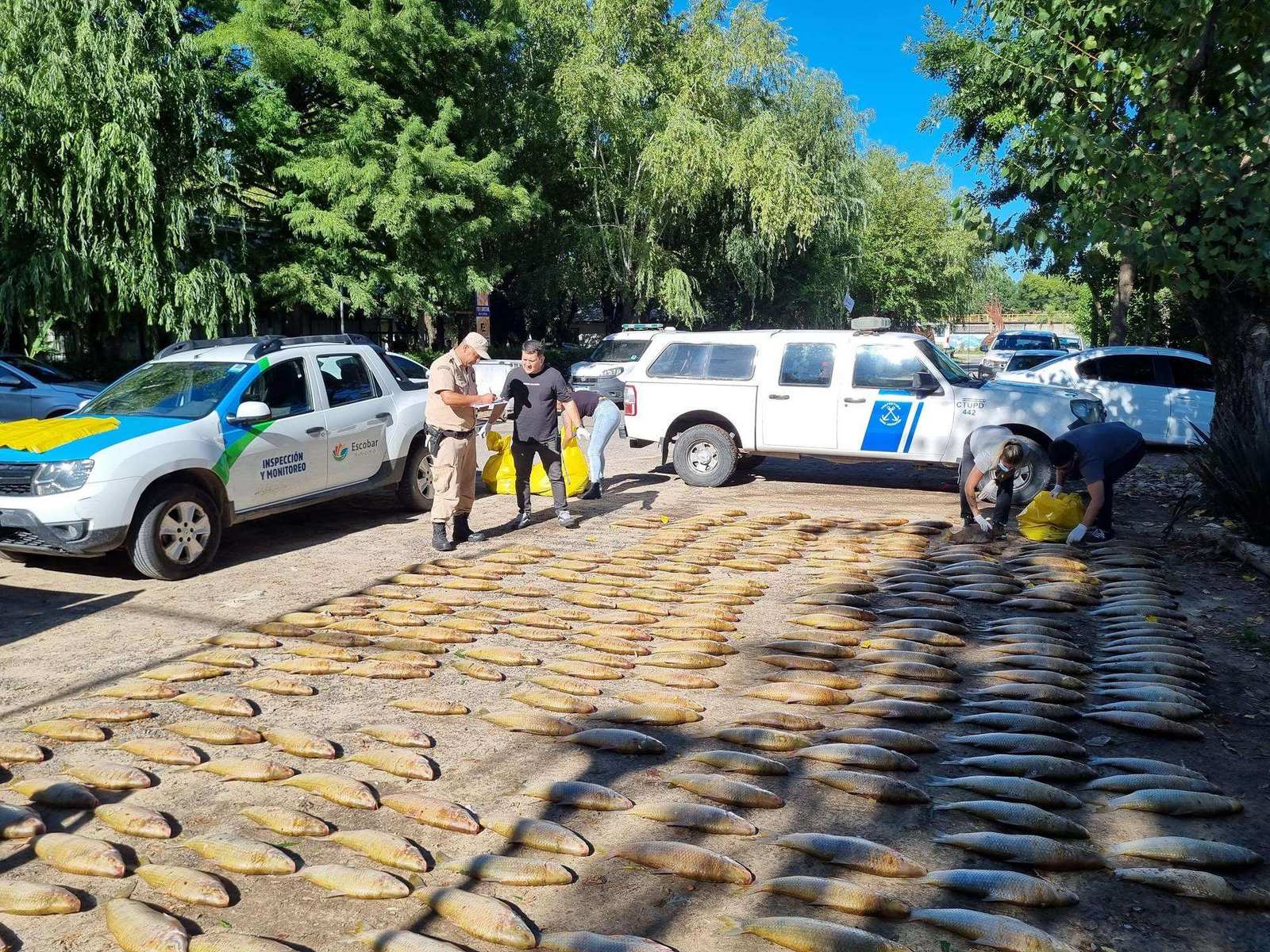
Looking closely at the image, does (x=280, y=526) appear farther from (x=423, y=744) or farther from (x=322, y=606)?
(x=423, y=744)

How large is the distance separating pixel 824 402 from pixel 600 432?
2.68 m

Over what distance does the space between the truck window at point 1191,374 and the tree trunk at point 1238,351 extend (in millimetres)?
5542

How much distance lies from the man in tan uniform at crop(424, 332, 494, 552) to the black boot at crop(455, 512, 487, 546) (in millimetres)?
25

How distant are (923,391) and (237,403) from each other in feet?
23.8

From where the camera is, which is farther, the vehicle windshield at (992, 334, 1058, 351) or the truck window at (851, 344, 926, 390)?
the vehicle windshield at (992, 334, 1058, 351)

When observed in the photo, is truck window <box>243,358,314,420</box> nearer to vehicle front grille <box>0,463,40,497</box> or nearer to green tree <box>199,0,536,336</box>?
vehicle front grille <box>0,463,40,497</box>

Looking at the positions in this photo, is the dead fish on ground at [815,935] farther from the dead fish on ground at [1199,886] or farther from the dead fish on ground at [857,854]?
the dead fish on ground at [1199,886]

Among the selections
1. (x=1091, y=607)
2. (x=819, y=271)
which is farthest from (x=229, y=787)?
(x=819, y=271)

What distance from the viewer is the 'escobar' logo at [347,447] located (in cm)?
942

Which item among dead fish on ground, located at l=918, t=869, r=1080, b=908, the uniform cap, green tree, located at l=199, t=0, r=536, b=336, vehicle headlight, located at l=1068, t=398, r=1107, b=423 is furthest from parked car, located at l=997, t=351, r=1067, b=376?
dead fish on ground, located at l=918, t=869, r=1080, b=908

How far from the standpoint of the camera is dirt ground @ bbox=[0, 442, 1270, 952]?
125 inches

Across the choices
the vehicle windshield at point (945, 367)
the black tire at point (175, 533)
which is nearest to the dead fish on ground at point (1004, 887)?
the black tire at point (175, 533)

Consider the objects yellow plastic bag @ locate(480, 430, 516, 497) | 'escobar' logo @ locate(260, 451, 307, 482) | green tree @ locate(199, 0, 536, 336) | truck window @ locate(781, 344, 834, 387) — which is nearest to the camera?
'escobar' logo @ locate(260, 451, 307, 482)

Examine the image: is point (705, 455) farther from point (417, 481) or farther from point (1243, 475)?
point (1243, 475)
